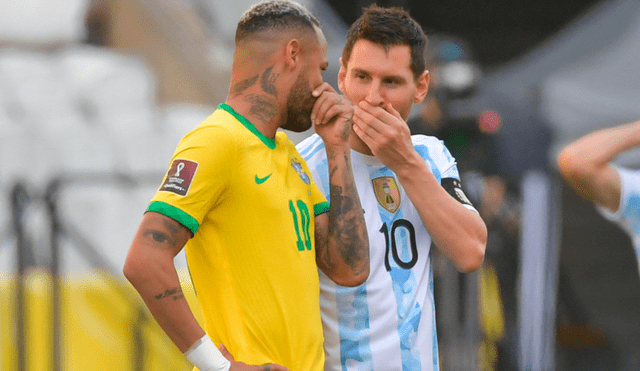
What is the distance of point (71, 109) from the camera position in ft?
30.9

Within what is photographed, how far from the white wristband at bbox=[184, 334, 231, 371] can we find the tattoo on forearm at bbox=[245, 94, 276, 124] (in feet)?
2.08

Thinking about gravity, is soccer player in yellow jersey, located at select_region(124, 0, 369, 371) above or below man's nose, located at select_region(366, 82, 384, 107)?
below

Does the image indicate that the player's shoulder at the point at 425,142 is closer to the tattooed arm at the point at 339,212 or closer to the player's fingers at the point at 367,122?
the player's fingers at the point at 367,122

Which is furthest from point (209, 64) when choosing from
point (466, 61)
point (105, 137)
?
point (466, 61)

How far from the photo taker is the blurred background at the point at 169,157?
4.95m

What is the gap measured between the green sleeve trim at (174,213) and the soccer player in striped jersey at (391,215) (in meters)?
0.57

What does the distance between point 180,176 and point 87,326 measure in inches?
138

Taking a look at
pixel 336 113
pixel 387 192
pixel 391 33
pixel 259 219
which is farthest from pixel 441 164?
pixel 259 219

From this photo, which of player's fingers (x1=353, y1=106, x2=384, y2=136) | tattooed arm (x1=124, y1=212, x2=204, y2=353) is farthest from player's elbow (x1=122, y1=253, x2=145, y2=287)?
player's fingers (x1=353, y1=106, x2=384, y2=136)

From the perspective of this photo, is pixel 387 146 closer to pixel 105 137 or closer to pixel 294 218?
pixel 294 218

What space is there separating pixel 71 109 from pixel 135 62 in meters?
1.40

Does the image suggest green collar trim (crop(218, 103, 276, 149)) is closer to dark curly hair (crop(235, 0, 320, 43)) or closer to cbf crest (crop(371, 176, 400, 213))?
dark curly hair (crop(235, 0, 320, 43))

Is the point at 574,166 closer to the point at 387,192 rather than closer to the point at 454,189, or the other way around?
the point at 454,189

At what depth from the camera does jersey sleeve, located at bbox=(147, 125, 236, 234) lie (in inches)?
72.3
